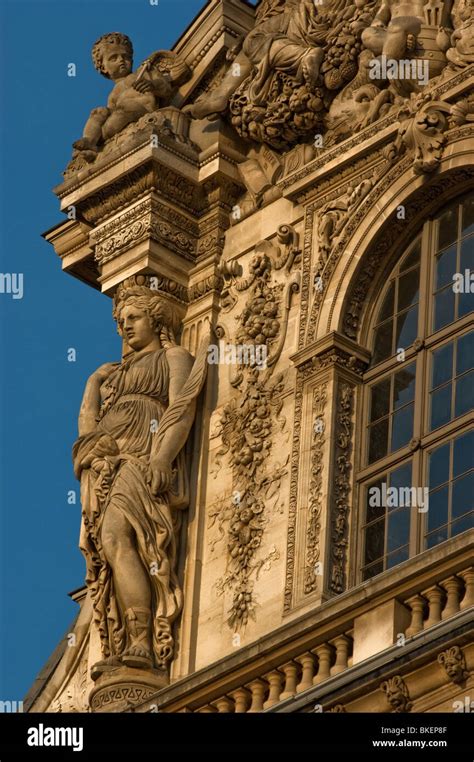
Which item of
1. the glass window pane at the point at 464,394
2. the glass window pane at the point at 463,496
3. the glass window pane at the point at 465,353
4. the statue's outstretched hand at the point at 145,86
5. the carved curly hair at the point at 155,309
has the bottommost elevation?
the glass window pane at the point at 463,496

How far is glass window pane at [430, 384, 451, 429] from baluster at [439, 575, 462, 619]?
123 inches

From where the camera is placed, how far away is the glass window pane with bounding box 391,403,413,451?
25453mm

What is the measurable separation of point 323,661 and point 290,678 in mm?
357

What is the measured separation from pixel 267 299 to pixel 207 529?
2.18 metres

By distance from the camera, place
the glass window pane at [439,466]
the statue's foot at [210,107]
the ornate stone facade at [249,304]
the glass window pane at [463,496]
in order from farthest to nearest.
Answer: the statue's foot at [210,107]
the ornate stone facade at [249,304]
the glass window pane at [439,466]
the glass window pane at [463,496]

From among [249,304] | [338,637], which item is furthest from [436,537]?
[249,304]

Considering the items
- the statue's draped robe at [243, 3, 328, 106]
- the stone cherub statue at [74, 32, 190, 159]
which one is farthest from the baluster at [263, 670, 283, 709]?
the stone cherub statue at [74, 32, 190, 159]

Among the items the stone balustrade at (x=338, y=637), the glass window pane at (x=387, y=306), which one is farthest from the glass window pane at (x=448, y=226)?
the stone balustrade at (x=338, y=637)

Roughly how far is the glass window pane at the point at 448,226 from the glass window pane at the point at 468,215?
9 centimetres

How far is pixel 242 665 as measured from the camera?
23.5 metres

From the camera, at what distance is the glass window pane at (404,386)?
84.1 feet

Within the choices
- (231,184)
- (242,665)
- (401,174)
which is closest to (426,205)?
(401,174)

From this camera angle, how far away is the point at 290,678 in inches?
920

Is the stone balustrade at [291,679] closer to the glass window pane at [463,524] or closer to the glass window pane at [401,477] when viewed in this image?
the glass window pane at [463,524]
